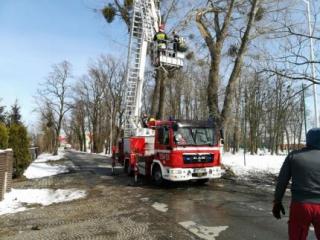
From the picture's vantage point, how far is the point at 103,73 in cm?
6200

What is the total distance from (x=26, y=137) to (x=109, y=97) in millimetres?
41014

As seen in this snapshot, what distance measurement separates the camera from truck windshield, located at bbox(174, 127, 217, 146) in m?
16.5

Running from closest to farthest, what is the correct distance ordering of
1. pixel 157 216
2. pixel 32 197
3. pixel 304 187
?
pixel 304 187
pixel 157 216
pixel 32 197

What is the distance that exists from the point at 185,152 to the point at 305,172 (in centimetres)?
1114

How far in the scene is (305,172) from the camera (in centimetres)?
520

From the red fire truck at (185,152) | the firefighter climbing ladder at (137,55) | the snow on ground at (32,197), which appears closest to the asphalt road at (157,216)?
the snow on ground at (32,197)

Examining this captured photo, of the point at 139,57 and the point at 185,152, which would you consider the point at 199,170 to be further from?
the point at 139,57

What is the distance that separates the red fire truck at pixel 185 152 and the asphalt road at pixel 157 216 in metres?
0.62

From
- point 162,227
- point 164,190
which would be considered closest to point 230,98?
point 164,190

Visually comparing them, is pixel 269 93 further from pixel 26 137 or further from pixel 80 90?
pixel 26 137

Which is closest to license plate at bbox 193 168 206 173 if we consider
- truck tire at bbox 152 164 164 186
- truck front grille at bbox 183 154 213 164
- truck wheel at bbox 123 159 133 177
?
truck front grille at bbox 183 154 213 164

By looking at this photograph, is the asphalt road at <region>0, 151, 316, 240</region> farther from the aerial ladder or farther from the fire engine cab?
the aerial ladder

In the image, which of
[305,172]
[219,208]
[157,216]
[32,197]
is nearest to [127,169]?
[32,197]

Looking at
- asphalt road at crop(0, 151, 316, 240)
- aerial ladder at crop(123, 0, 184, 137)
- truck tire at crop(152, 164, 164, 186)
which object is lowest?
asphalt road at crop(0, 151, 316, 240)
